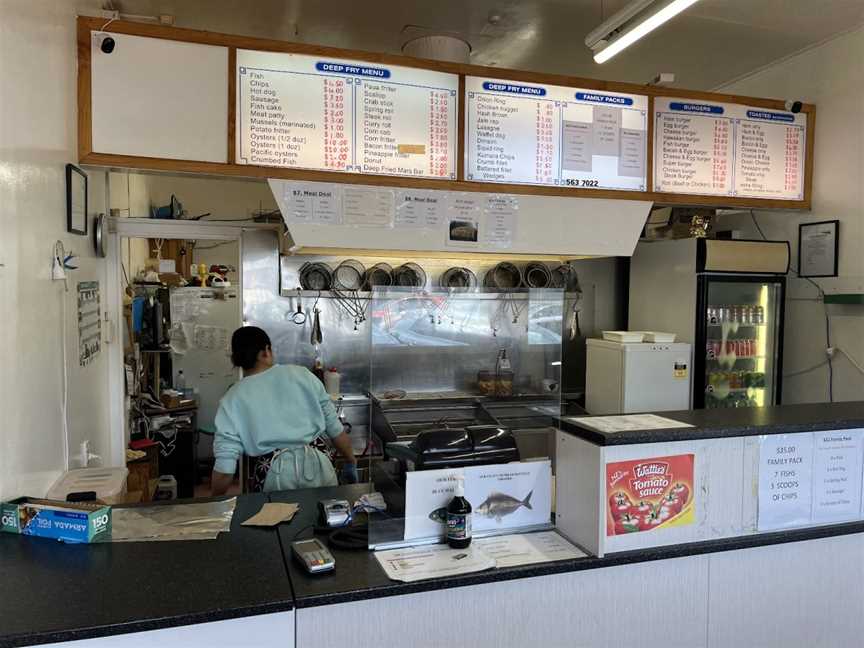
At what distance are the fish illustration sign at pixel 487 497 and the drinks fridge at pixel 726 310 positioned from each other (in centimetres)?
234

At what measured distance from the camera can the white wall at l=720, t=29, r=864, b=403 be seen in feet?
10.4

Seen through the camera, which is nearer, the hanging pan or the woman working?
the woman working

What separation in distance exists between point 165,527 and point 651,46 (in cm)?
333

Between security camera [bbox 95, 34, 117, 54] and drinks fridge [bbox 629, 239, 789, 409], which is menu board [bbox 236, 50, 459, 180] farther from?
drinks fridge [bbox 629, 239, 789, 409]

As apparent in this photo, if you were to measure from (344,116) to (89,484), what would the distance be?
1.68m

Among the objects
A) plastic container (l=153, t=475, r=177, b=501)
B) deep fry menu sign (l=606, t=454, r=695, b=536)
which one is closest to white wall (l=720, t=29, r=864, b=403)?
deep fry menu sign (l=606, t=454, r=695, b=536)

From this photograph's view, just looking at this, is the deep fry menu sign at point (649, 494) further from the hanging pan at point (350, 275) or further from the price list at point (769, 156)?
the hanging pan at point (350, 275)

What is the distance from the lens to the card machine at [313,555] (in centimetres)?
147

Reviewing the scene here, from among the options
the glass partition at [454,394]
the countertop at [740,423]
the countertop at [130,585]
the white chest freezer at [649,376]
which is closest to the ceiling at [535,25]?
the glass partition at [454,394]

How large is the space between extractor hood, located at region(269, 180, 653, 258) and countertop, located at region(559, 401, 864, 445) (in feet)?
3.42

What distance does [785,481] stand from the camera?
6.01ft

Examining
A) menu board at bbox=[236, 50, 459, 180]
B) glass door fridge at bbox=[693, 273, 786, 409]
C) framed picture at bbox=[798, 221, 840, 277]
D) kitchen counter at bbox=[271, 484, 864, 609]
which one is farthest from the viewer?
glass door fridge at bbox=[693, 273, 786, 409]

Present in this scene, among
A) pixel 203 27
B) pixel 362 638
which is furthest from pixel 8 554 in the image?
pixel 203 27

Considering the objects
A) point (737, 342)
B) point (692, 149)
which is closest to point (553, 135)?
point (692, 149)
